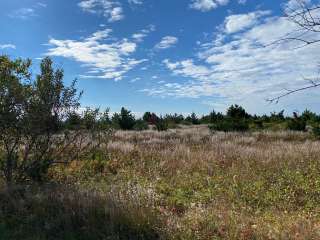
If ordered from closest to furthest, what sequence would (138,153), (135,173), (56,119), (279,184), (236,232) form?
(236,232)
(279,184)
(56,119)
(135,173)
(138,153)

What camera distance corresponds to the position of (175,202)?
758 centimetres

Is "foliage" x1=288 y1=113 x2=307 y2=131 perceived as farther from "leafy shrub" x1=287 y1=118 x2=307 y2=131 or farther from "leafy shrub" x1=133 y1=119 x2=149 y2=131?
"leafy shrub" x1=133 y1=119 x2=149 y2=131

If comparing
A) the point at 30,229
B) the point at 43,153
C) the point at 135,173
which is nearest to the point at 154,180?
the point at 135,173

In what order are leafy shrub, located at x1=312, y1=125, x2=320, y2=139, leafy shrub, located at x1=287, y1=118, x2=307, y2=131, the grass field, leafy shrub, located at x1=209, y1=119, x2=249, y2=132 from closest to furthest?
1. the grass field
2. leafy shrub, located at x1=312, y1=125, x2=320, y2=139
3. leafy shrub, located at x1=287, y1=118, x2=307, y2=131
4. leafy shrub, located at x1=209, y1=119, x2=249, y2=132

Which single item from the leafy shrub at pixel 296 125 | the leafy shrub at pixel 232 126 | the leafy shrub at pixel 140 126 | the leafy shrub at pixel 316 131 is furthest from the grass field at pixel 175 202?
the leafy shrub at pixel 140 126

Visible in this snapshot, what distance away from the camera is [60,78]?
9.95 meters

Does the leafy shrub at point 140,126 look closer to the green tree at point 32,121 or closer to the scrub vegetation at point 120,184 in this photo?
the scrub vegetation at point 120,184

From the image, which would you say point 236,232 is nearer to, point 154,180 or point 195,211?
point 195,211

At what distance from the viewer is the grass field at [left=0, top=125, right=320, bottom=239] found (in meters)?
6.13

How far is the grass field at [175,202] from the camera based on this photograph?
613 centimetres

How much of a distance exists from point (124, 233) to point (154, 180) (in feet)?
11.6

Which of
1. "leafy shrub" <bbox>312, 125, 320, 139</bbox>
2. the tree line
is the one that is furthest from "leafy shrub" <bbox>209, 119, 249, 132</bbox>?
"leafy shrub" <bbox>312, 125, 320, 139</bbox>

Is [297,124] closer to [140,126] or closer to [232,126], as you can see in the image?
[232,126]

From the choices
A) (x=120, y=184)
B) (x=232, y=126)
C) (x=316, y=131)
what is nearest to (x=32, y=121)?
(x=120, y=184)
